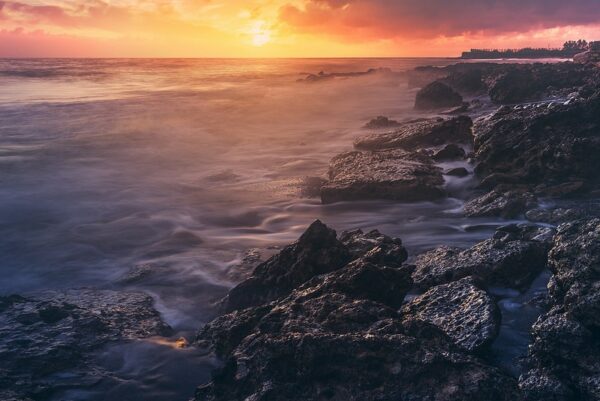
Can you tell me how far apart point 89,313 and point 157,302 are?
1010 mm

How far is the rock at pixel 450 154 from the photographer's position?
12297mm

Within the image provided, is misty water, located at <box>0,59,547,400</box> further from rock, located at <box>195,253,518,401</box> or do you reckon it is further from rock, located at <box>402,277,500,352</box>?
rock, located at <box>195,253,518,401</box>

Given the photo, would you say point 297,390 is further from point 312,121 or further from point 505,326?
point 312,121

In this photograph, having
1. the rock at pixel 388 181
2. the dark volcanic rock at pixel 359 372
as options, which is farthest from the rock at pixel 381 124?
the dark volcanic rock at pixel 359 372

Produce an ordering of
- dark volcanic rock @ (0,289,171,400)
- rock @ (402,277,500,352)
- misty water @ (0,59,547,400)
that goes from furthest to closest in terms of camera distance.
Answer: misty water @ (0,59,547,400)
dark volcanic rock @ (0,289,171,400)
rock @ (402,277,500,352)

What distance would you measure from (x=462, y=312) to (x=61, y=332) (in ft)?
14.9

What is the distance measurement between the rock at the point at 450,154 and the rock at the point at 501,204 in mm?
3060

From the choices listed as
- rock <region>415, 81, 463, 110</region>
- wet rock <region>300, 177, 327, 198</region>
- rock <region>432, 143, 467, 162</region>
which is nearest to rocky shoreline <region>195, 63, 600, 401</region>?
rock <region>432, 143, 467, 162</region>

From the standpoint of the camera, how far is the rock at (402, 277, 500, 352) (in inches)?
170

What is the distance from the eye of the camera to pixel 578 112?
10250mm

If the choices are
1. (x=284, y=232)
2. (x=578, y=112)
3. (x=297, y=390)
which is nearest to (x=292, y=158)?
(x=284, y=232)

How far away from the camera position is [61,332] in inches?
230

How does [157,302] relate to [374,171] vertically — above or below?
below

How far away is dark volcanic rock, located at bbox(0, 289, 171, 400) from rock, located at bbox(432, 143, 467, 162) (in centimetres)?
812
